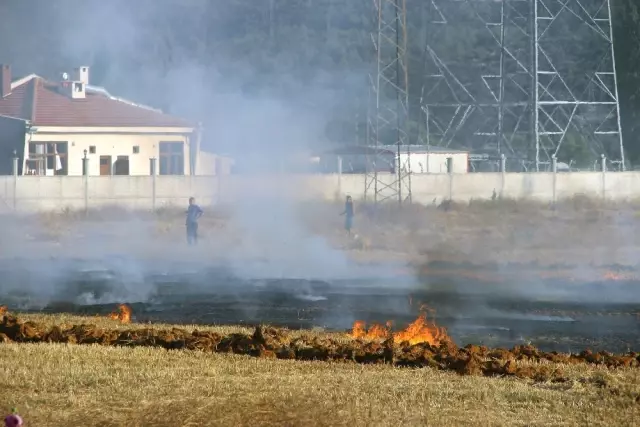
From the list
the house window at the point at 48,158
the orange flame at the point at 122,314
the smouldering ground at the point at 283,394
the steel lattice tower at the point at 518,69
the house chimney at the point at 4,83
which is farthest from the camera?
the steel lattice tower at the point at 518,69

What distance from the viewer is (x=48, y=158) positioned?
52594mm

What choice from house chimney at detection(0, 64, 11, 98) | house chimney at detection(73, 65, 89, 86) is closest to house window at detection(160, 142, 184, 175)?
house chimney at detection(73, 65, 89, 86)

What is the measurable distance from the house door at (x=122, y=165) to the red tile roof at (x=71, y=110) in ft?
5.57

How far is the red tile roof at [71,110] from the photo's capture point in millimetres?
52719

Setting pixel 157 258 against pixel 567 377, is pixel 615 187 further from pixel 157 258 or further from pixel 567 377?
pixel 567 377

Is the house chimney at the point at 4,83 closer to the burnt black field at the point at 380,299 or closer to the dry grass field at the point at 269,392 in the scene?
the burnt black field at the point at 380,299

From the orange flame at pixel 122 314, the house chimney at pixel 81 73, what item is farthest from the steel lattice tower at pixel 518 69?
the orange flame at pixel 122 314

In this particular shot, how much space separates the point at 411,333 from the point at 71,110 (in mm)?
38623

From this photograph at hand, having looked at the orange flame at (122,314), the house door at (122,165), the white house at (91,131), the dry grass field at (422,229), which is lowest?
the orange flame at (122,314)

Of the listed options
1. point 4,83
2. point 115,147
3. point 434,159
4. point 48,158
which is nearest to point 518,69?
point 434,159

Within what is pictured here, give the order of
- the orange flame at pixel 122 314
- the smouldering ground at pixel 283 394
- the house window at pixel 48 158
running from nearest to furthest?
1. the smouldering ground at pixel 283 394
2. the orange flame at pixel 122 314
3. the house window at pixel 48 158

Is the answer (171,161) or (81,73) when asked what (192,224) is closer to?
(171,161)

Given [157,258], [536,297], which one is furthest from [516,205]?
[536,297]

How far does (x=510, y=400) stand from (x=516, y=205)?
115ft
